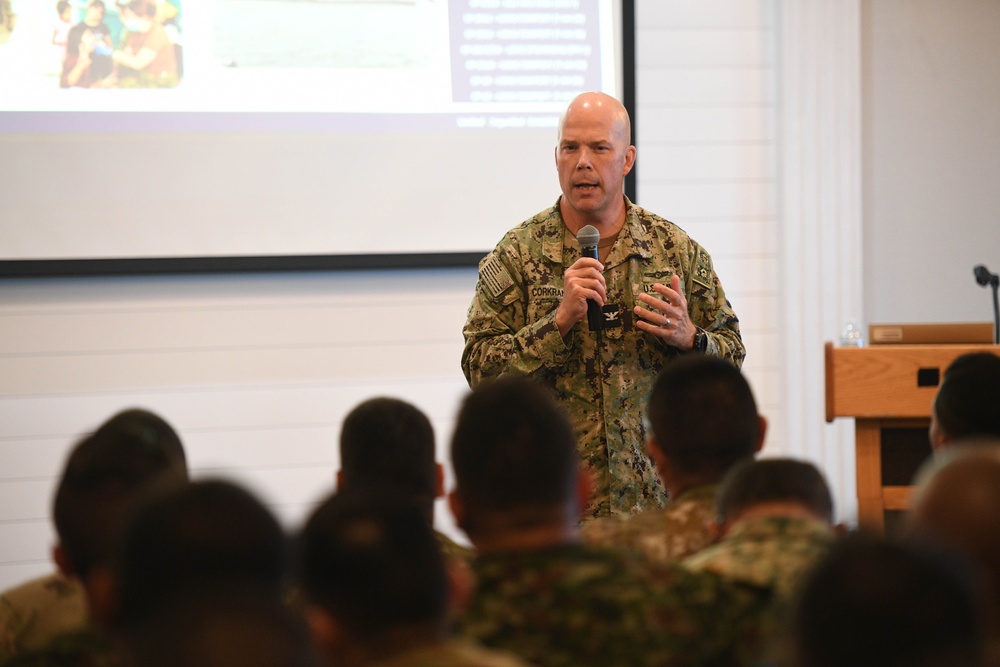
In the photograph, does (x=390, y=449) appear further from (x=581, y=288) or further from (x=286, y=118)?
(x=286, y=118)

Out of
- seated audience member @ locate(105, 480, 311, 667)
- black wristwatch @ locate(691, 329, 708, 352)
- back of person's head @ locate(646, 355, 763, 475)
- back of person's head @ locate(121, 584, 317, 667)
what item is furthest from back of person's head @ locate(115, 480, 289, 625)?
black wristwatch @ locate(691, 329, 708, 352)

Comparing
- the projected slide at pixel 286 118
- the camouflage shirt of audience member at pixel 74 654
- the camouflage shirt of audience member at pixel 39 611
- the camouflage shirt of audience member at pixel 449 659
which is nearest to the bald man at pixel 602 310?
the camouflage shirt of audience member at pixel 39 611

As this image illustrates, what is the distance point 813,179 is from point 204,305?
8.23 ft

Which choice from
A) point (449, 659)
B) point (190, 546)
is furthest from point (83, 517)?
point (449, 659)

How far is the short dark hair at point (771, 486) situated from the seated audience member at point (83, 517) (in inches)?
33.4

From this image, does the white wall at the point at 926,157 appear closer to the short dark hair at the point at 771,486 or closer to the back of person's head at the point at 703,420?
the back of person's head at the point at 703,420

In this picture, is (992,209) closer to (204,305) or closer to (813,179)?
(813,179)

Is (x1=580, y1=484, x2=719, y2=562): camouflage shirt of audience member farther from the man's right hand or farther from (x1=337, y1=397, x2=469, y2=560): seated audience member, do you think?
the man's right hand

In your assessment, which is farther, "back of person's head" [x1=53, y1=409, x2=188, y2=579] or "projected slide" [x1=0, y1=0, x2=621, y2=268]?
"projected slide" [x1=0, y1=0, x2=621, y2=268]

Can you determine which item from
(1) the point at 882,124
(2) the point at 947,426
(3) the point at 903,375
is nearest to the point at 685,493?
(2) the point at 947,426

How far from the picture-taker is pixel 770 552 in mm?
1556

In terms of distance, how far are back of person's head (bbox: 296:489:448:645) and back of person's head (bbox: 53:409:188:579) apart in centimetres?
48

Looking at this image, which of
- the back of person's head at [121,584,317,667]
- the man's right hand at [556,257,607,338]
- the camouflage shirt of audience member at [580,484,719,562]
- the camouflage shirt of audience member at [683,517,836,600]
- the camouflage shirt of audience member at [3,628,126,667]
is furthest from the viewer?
the man's right hand at [556,257,607,338]

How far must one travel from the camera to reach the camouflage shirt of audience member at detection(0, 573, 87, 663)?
1836 mm
